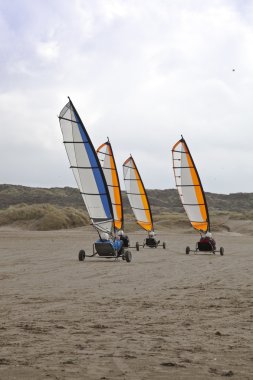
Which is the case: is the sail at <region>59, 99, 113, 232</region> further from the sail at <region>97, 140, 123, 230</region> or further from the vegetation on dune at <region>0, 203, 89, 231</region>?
the vegetation on dune at <region>0, 203, 89, 231</region>

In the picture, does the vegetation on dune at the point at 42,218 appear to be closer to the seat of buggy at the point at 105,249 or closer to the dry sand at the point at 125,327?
the seat of buggy at the point at 105,249

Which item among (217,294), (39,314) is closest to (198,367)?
(39,314)

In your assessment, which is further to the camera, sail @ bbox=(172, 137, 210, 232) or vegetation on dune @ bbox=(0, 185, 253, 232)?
vegetation on dune @ bbox=(0, 185, 253, 232)

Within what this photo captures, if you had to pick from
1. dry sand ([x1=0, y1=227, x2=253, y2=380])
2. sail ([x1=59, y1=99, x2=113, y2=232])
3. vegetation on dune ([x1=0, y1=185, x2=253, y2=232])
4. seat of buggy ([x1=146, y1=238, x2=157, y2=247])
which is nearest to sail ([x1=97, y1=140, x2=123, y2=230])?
seat of buggy ([x1=146, y1=238, x2=157, y2=247])

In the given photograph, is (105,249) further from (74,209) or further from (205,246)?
(74,209)

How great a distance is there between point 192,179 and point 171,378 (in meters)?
21.7

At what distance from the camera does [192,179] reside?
26.4 metres

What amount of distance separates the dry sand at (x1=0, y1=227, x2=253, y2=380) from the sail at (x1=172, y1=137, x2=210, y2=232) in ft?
40.9

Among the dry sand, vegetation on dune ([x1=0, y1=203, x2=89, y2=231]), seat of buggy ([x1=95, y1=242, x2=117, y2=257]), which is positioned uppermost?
vegetation on dune ([x1=0, y1=203, x2=89, y2=231])

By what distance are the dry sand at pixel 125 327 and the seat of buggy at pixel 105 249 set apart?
15.9ft

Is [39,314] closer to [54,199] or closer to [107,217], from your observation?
[107,217]

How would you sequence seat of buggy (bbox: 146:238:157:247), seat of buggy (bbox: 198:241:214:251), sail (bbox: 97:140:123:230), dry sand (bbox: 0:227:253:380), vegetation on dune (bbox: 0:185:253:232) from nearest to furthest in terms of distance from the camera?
1. dry sand (bbox: 0:227:253:380)
2. seat of buggy (bbox: 198:241:214:251)
3. sail (bbox: 97:140:123:230)
4. seat of buggy (bbox: 146:238:157:247)
5. vegetation on dune (bbox: 0:185:253:232)

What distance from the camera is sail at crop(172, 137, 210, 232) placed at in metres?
25.8

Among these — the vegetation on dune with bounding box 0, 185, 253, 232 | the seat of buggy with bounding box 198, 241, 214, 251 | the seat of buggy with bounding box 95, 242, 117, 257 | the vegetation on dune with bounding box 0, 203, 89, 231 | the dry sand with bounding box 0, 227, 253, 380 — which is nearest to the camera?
the dry sand with bounding box 0, 227, 253, 380
